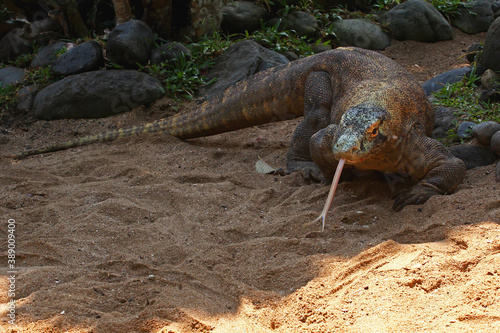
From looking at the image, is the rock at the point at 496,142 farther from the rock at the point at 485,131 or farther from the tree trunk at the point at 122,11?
the tree trunk at the point at 122,11

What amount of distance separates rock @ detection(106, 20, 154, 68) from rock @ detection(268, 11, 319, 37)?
2216 mm

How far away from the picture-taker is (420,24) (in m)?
8.41

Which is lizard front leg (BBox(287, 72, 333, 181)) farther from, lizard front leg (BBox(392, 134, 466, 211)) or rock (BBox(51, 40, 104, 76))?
rock (BBox(51, 40, 104, 76))

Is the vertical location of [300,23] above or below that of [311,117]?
below

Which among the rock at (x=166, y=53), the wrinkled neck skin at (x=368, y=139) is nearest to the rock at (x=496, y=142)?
the wrinkled neck skin at (x=368, y=139)

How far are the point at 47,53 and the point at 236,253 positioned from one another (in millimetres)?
5658

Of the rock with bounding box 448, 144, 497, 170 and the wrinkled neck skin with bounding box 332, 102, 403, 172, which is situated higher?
the wrinkled neck skin with bounding box 332, 102, 403, 172

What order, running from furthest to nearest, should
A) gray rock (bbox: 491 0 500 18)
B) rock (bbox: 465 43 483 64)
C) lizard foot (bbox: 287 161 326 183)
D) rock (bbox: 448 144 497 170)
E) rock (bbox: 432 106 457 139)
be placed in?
1. gray rock (bbox: 491 0 500 18)
2. rock (bbox: 465 43 483 64)
3. rock (bbox: 432 106 457 139)
4. lizard foot (bbox: 287 161 326 183)
5. rock (bbox: 448 144 497 170)

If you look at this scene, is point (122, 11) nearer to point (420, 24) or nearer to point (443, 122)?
point (420, 24)

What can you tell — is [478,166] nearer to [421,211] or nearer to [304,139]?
[421,211]

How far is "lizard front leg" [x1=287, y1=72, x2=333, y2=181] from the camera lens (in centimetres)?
466

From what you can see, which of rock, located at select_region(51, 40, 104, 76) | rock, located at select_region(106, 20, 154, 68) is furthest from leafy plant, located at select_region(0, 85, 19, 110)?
rock, located at select_region(106, 20, 154, 68)

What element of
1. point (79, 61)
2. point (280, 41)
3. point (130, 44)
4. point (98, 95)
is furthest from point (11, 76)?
point (280, 41)

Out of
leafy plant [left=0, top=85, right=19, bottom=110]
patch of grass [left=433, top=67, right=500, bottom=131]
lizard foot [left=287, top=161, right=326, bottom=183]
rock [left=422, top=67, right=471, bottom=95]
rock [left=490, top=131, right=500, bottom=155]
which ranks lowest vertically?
leafy plant [left=0, top=85, right=19, bottom=110]
